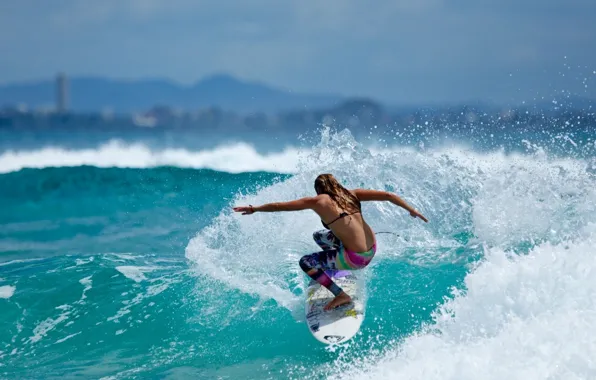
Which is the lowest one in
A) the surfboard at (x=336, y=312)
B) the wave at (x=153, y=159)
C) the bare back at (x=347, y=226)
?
the surfboard at (x=336, y=312)

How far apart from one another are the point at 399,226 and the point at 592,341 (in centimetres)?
478

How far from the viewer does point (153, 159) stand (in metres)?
25.8

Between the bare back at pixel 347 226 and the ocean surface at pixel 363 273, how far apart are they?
94 cm

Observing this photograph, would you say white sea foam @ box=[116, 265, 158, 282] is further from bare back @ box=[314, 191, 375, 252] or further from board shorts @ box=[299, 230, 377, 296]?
bare back @ box=[314, 191, 375, 252]

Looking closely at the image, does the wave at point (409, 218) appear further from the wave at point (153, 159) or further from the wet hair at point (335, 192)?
the wave at point (153, 159)

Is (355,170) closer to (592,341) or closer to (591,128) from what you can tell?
(592,341)

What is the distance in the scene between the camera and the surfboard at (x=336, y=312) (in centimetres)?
625

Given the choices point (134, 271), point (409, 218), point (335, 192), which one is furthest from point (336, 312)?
point (134, 271)

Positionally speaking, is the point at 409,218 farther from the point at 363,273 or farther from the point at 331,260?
the point at 331,260

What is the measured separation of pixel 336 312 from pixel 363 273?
87 cm

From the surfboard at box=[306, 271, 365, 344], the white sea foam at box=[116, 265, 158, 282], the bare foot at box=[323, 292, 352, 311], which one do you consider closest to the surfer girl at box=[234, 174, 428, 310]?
the bare foot at box=[323, 292, 352, 311]

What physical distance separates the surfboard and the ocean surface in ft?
0.71

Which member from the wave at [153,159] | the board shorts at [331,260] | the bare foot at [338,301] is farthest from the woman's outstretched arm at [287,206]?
the wave at [153,159]

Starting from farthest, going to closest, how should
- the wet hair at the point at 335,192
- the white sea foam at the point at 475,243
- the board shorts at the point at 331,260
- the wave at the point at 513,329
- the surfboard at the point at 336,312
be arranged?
the board shorts at the point at 331,260
the surfboard at the point at 336,312
the wet hair at the point at 335,192
the white sea foam at the point at 475,243
the wave at the point at 513,329
